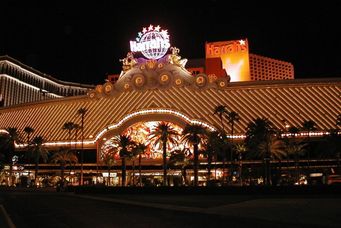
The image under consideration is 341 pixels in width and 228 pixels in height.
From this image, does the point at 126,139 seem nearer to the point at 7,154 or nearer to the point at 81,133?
the point at 81,133

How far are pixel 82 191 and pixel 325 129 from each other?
4940 centimetres

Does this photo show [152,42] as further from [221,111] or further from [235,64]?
[235,64]

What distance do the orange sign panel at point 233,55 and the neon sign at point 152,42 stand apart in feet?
176

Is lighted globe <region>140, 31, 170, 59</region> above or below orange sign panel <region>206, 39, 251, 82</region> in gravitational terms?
below

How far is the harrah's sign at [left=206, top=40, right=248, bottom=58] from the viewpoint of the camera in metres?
146

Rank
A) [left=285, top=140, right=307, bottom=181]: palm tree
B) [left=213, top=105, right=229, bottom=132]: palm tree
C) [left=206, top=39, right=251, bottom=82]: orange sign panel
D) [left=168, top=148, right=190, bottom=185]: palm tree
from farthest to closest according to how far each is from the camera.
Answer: [left=206, top=39, right=251, bottom=82]: orange sign panel < [left=213, top=105, right=229, bottom=132]: palm tree < [left=168, top=148, right=190, bottom=185]: palm tree < [left=285, top=140, right=307, bottom=181]: palm tree

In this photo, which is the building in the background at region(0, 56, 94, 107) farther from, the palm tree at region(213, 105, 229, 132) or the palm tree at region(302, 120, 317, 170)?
the palm tree at region(302, 120, 317, 170)

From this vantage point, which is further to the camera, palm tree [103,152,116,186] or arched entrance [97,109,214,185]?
arched entrance [97,109,214,185]

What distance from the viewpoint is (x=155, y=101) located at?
93375mm

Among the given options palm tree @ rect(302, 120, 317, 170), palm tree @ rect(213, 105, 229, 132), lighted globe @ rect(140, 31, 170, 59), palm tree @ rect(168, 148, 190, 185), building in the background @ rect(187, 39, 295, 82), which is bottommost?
palm tree @ rect(168, 148, 190, 185)

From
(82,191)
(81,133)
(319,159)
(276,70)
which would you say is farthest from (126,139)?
(276,70)

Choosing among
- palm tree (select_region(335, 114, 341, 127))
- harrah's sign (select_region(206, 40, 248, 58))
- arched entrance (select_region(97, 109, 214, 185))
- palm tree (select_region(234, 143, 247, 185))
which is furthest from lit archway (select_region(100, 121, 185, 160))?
harrah's sign (select_region(206, 40, 248, 58))

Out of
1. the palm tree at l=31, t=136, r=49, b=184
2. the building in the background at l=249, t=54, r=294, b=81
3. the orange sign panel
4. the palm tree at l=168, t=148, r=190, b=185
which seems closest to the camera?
the palm tree at l=168, t=148, r=190, b=185

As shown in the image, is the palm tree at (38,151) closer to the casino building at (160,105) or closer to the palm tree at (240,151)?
the casino building at (160,105)
